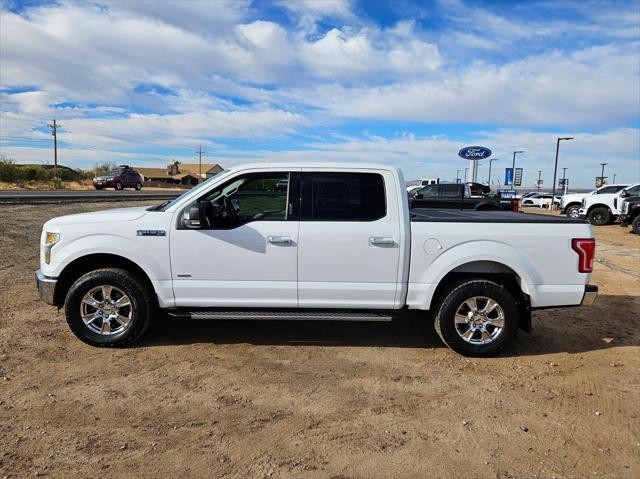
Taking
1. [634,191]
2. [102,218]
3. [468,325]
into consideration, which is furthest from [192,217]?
[634,191]

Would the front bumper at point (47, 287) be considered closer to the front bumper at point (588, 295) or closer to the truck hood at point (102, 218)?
the truck hood at point (102, 218)

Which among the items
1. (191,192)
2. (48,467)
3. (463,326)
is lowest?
(48,467)

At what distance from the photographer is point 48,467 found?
9.02 ft

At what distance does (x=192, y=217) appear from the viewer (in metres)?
4.27

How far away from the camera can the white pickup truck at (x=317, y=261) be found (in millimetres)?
4410

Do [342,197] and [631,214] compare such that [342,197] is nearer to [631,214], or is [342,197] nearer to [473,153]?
[631,214]

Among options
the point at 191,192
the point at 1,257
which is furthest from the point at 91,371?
the point at 1,257

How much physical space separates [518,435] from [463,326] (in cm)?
144

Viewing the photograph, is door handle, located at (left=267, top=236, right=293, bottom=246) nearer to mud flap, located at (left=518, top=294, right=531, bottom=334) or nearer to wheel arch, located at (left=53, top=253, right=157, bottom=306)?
wheel arch, located at (left=53, top=253, right=157, bottom=306)

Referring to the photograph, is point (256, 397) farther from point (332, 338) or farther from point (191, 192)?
point (191, 192)

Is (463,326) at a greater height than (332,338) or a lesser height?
greater

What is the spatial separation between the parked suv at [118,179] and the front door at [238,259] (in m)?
35.9

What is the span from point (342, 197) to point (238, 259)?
1162 millimetres

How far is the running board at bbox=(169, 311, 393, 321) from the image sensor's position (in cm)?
439
